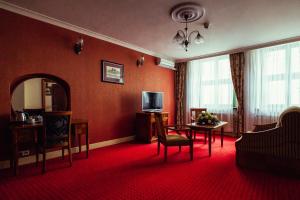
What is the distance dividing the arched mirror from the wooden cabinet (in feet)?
6.15

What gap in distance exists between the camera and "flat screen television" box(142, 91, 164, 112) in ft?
16.2

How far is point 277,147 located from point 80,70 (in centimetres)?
379

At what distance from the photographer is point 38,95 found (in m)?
3.33

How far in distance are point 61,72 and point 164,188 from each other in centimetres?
282

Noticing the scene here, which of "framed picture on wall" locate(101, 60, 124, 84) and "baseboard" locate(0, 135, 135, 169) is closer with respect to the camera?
"baseboard" locate(0, 135, 135, 169)

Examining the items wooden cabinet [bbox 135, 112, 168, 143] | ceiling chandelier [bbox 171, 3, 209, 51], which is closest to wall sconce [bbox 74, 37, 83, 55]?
ceiling chandelier [bbox 171, 3, 209, 51]

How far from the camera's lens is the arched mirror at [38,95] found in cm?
308

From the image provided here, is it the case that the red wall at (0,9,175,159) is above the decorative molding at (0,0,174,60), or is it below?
below

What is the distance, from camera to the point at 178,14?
121 inches

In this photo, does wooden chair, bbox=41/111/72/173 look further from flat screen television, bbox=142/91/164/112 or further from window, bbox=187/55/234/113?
window, bbox=187/55/234/113

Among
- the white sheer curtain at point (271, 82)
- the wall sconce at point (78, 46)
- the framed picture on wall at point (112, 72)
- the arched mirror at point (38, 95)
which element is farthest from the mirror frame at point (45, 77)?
the white sheer curtain at point (271, 82)

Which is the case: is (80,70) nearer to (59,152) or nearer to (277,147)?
(59,152)

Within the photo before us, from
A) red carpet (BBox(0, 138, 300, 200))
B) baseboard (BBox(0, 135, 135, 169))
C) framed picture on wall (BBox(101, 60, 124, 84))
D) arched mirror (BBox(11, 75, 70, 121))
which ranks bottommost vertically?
red carpet (BBox(0, 138, 300, 200))

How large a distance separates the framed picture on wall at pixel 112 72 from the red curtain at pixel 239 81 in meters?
3.27
